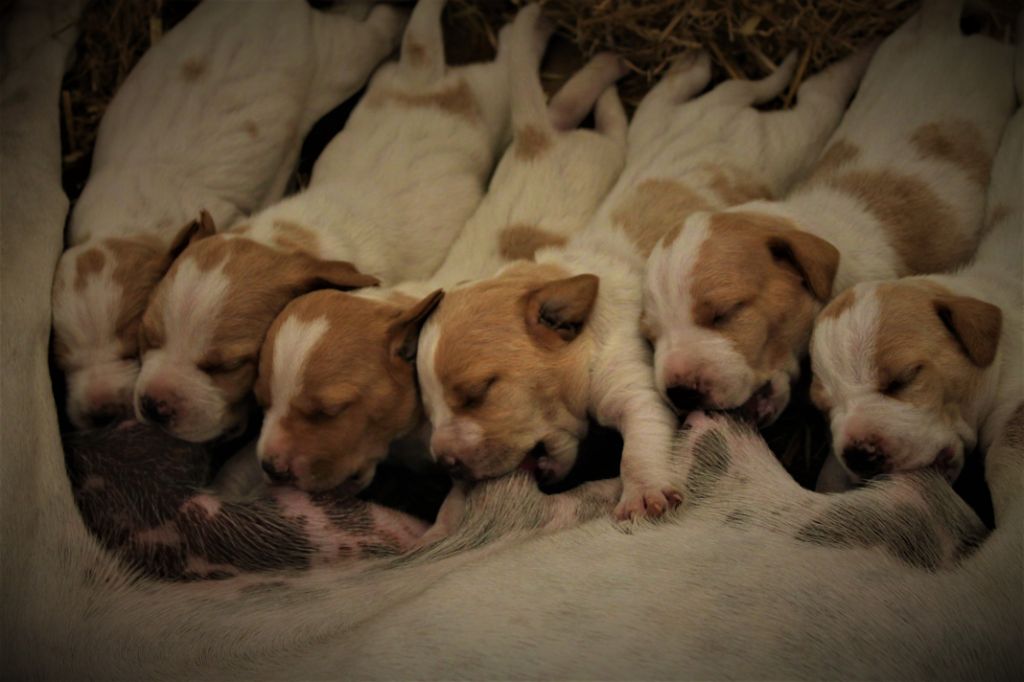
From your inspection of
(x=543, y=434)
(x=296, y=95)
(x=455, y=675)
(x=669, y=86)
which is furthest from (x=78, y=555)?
(x=669, y=86)

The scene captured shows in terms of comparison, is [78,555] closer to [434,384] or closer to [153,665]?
[153,665]

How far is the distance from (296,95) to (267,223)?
0.94 metres

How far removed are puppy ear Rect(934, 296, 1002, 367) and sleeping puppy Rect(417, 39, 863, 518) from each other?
0.94m

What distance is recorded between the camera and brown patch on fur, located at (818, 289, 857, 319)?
306cm

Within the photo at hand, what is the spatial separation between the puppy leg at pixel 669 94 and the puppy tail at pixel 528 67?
1.49ft

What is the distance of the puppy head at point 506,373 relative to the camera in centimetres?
312

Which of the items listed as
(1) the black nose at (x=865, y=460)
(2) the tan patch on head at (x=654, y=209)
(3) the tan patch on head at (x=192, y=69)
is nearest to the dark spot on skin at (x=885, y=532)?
(1) the black nose at (x=865, y=460)

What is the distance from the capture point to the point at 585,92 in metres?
4.59

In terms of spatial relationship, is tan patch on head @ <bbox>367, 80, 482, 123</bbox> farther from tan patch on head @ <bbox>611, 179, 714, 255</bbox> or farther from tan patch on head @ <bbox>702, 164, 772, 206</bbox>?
tan patch on head @ <bbox>702, 164, 772, 206</bbox>

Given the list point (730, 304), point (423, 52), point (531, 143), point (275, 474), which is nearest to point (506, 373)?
point (730, 304)

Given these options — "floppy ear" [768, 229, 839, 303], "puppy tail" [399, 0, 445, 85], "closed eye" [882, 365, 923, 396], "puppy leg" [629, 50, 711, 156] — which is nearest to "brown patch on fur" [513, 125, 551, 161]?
"puppy leg" [629, 50, 711, 156]

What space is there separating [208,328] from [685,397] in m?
1.70

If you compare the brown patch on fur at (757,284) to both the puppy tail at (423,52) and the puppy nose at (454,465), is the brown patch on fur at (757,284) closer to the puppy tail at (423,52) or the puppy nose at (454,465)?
the puppy nose at (454,465)

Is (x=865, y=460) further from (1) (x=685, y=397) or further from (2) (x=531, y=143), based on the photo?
(2) (x=531, y=143)
